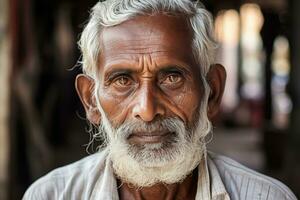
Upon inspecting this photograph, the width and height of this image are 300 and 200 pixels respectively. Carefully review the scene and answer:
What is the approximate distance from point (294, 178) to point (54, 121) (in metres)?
5.18

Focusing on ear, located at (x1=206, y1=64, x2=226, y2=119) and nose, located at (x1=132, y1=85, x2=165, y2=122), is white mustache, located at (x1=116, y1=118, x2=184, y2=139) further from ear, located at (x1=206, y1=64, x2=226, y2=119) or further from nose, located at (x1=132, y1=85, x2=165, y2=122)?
ear, located at (x1=206, y1=64, x2=226, y2=119)

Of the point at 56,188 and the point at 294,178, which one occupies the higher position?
the point at 56,188

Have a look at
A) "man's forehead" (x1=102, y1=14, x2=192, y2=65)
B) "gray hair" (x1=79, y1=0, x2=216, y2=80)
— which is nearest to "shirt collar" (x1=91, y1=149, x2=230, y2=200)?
"gray hair" (x1=79, y1=0, x2=216, y2=80)

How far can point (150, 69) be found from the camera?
2.11 meters

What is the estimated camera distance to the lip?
2.10 m

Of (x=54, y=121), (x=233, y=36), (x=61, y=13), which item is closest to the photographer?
(x=54, y=121)

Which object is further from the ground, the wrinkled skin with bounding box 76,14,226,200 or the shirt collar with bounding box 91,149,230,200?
the wrinkled skin with bounding box 76,14,226,200

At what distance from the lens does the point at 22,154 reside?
20.2 feet

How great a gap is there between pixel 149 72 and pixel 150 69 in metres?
0.01

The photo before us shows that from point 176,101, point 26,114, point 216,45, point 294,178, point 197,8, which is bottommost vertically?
point 294,178

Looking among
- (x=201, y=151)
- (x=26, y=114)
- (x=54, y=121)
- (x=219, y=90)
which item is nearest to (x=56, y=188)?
(x=201, y=151)

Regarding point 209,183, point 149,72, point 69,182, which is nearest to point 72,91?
point 69,182

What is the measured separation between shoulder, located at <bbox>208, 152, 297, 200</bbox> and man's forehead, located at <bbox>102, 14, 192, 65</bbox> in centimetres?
50

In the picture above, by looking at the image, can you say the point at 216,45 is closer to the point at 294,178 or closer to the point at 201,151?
the point at 201,151
